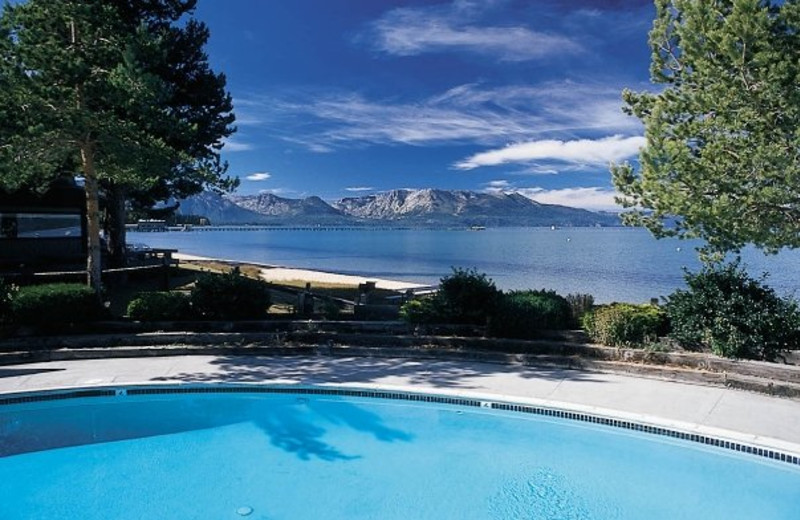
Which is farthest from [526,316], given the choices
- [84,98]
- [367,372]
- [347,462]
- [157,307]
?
[84,98]

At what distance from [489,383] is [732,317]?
15.8ft

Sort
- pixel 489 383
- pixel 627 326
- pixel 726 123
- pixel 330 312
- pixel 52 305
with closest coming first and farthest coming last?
1. pixel 726 123
2. pixel 489 383
3. pixel 627 326
4. pixel 52 305
5. pixel 330 312

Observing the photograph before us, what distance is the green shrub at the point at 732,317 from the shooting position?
10.9 metres

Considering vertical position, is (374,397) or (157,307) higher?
(157,307)

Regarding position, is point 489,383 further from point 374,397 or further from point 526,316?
point 526,316

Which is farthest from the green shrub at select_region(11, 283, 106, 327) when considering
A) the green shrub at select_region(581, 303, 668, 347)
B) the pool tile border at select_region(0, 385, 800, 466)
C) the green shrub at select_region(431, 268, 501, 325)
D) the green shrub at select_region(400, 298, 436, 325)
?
the green shrub at select_region(581, 303, 668, 347)

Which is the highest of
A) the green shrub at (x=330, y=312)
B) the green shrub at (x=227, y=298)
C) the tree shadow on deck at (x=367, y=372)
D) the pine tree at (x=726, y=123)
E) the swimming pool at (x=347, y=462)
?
the pine tree at (x=726, y=123)

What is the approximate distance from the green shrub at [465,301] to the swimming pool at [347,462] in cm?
361

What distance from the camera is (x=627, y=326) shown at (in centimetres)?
1238

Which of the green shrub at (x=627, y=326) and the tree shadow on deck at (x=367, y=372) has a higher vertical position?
the green shrub at (x=627, y=326)

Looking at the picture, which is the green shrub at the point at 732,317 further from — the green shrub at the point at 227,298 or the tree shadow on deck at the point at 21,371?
the tree shadow on deck at the point at 21,371

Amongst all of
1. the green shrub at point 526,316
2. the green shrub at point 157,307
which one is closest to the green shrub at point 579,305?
the green shrub at point 526,316

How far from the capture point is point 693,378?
36.3ft

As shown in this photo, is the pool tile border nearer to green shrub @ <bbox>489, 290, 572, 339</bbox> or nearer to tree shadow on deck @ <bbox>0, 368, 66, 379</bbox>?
tree shadow on deck @ <bbox>0, 368, 66, 379</bbox>
